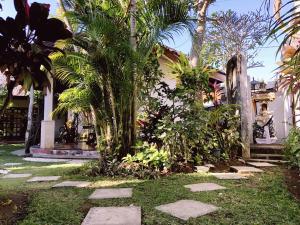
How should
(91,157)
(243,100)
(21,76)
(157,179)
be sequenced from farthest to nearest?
(91,157) → (243,100) → (157,179) → (21,76)

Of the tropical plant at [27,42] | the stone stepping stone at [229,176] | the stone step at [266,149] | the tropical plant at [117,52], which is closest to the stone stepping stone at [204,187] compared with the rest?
the stone stepping stone at [229,176]

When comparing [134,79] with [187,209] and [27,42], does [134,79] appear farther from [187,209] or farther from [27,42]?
[187,209]

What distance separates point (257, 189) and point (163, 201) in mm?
1335

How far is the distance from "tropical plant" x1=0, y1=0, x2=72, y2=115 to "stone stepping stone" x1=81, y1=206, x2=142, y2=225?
52.8 inches

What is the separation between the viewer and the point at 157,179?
4.73m

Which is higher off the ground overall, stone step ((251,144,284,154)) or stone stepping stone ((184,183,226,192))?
stone step ((251,144,284,154))

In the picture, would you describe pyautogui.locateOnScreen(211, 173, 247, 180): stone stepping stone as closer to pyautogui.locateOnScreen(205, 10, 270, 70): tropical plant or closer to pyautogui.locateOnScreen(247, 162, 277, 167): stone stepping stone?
pyautogui.locateOnScreen(247, 162, 277, 167): stone stepping stone

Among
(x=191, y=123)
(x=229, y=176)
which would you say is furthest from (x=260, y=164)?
(x=191, y=123)

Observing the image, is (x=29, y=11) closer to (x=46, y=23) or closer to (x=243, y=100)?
(x=46, y=23)

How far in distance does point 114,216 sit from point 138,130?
322 cm

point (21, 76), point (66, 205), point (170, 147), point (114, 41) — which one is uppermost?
point (114, 41)

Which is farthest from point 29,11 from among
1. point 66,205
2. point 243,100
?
point 243,100

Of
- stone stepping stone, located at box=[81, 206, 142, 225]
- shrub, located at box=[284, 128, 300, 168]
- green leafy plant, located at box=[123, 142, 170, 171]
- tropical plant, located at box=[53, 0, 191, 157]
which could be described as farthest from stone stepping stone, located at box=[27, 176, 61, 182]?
shrub, located at box=[284, 128, 300, 168]

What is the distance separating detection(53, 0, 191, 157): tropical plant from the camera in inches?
206
